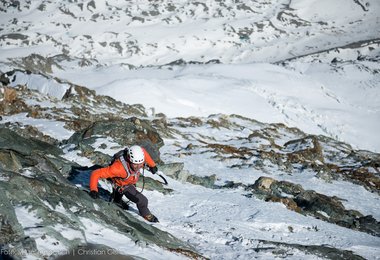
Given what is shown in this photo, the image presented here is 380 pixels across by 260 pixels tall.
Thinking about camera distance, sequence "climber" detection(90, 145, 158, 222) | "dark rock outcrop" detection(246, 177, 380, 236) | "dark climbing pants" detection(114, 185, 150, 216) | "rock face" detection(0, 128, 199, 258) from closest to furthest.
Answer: "rock face" detection(0, 128, 199, 258)
"climber" detection(90, 145, 158, 222)
"dark climbing pants" detection(114, 185, 150, 216)
"dark rock outcrop" detection(246, 177, 380, 236)

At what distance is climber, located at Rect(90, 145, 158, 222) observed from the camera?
8062 millimetres

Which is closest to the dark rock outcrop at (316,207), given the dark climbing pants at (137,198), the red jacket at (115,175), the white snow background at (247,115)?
the white snow background at (247,115)

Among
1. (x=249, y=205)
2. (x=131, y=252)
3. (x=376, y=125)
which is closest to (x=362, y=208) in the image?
(x=249, y=205)

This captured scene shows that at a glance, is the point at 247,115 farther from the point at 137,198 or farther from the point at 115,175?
the point at 115,175

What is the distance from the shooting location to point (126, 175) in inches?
332

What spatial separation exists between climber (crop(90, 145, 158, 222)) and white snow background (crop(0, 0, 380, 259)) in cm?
82

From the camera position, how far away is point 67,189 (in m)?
7.66

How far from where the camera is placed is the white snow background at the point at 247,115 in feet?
29.1

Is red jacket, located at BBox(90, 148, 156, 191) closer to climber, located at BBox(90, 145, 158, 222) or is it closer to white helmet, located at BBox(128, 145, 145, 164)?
climber, located at BBox(90, 145, 158, 222)

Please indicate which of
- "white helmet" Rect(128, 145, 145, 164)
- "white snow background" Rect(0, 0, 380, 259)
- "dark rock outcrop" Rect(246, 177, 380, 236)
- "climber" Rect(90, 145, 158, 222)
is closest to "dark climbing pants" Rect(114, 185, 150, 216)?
"climber" Rect(90, 145, 158, 222)

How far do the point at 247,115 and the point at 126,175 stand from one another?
218 feet

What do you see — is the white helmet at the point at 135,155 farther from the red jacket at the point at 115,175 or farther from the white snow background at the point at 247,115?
the white snow background at the point at 247,115

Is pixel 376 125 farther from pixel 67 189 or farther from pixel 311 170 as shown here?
pixel 67 189

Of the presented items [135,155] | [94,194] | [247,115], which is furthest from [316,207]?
[247,115]
